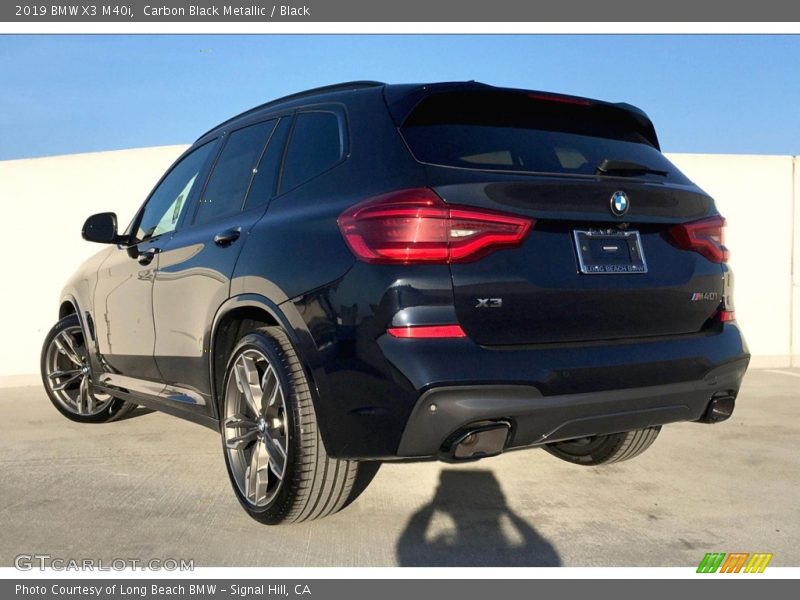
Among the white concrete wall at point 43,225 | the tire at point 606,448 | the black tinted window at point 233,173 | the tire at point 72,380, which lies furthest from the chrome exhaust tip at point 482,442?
the white concrete wall at point 43,225

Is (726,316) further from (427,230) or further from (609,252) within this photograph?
(427,230)

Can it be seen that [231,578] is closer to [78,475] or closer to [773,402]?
[78,475]

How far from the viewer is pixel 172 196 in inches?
182

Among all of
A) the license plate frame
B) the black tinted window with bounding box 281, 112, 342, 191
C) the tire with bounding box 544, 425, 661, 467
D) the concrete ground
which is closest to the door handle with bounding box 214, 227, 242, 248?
the black tinted window with bounding box 281, 112, 342, 191

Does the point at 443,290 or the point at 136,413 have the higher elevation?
the point at 443,290

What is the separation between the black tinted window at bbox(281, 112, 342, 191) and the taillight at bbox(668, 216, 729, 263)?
1.35m

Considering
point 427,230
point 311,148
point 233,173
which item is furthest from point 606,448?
point 233,173

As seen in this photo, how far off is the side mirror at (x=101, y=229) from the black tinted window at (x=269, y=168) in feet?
5.21

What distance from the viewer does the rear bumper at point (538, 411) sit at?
8.32 feet

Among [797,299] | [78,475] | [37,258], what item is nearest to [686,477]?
[78,475]

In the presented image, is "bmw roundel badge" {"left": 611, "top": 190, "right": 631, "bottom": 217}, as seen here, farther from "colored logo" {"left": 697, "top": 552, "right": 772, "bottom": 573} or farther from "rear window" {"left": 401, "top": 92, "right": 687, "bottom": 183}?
"colored logo" {"left": 697, "top": 552, "right": 772, "bottom": 573}

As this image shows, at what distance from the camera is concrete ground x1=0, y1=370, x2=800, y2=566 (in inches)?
117

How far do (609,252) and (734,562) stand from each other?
1.17 metres
